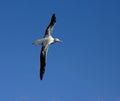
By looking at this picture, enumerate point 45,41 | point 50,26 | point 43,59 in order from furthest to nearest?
point 50,26 < point 43,59 < point 45,41

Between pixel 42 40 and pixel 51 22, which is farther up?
pixel 51 22

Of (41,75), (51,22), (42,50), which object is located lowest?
(41,75)

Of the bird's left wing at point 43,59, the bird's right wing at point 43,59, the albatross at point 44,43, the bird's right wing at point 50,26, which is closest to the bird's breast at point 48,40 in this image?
the albatross at point 44,43

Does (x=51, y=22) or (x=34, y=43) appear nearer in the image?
(x=34, y=43)

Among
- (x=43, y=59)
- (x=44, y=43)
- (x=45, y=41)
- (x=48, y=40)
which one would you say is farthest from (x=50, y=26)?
(x=43, y=59)

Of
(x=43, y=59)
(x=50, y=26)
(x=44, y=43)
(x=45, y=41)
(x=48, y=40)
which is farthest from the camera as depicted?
(x=50, y=26)

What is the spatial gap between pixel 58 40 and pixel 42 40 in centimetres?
323

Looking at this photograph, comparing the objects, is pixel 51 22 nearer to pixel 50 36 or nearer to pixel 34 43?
pixel 50 36

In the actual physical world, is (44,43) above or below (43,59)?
above

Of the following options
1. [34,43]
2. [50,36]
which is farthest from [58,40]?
[34,43]

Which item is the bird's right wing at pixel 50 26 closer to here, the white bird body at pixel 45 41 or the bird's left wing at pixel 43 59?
the white bird body at pixel 45 41

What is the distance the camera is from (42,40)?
174 feet

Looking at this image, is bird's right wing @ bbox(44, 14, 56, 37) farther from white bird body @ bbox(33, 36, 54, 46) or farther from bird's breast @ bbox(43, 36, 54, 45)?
bird's breast @ bbox(43, 36, 54, 45)

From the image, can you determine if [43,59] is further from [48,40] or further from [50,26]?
[50,26]
